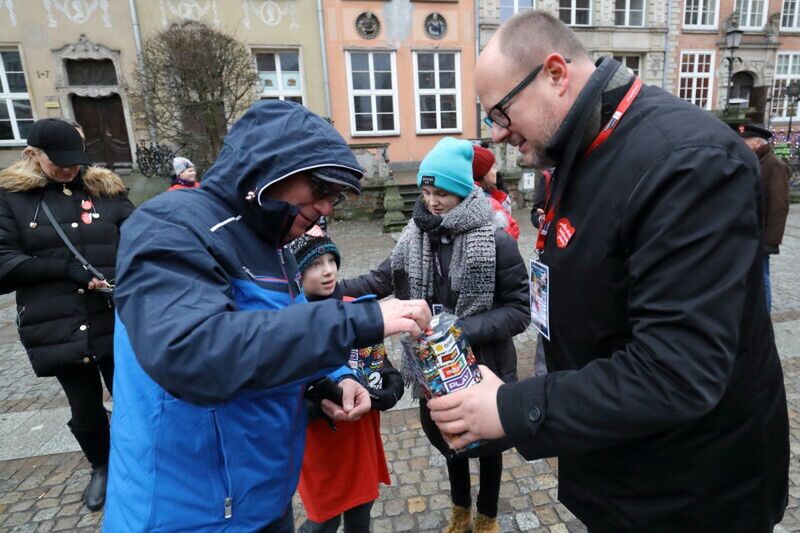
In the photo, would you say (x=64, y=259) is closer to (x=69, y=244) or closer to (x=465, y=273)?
(x=69, y=244)

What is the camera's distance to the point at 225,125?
12.5 m

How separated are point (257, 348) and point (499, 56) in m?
0.91

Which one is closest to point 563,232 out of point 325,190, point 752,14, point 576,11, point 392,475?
Answer: point 325,190

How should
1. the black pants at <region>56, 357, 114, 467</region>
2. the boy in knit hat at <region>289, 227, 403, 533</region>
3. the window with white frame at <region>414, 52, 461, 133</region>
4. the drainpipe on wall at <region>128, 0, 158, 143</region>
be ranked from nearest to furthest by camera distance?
1. the boy in knit hat at <region>289, 227, 403, 533</region>
2. the black pants at <region>56, 357, 114, 467</region>
3. the drainpipe on wall at <region>128, 0, 158, 143</region>
4. the window with white frame at <region>414, 52, 461, 133</region>

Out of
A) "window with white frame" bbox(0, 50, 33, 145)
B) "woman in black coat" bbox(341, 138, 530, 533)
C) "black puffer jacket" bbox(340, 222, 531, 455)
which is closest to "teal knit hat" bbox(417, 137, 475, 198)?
"woman in black coat" bbox(341, 138, 530, 533)

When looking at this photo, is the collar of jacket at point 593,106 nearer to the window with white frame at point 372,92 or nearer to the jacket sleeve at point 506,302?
the jacket sleeve at point 506,302

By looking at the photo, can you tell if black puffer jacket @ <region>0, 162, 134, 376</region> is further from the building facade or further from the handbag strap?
the building facade

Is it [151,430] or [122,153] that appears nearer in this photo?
[151,430]

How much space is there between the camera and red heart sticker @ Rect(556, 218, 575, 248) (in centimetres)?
120

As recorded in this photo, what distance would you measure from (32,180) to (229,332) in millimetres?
2373

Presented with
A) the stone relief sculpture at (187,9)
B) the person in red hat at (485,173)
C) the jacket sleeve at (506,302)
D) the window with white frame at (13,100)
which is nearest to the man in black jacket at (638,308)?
the jacket sleeve at (506,302)

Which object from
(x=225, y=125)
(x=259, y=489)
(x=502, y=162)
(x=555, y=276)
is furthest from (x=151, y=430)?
(x=502, y=162)

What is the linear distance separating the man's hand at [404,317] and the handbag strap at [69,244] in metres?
2.27

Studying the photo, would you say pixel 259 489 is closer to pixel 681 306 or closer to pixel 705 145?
pixel 681 306
